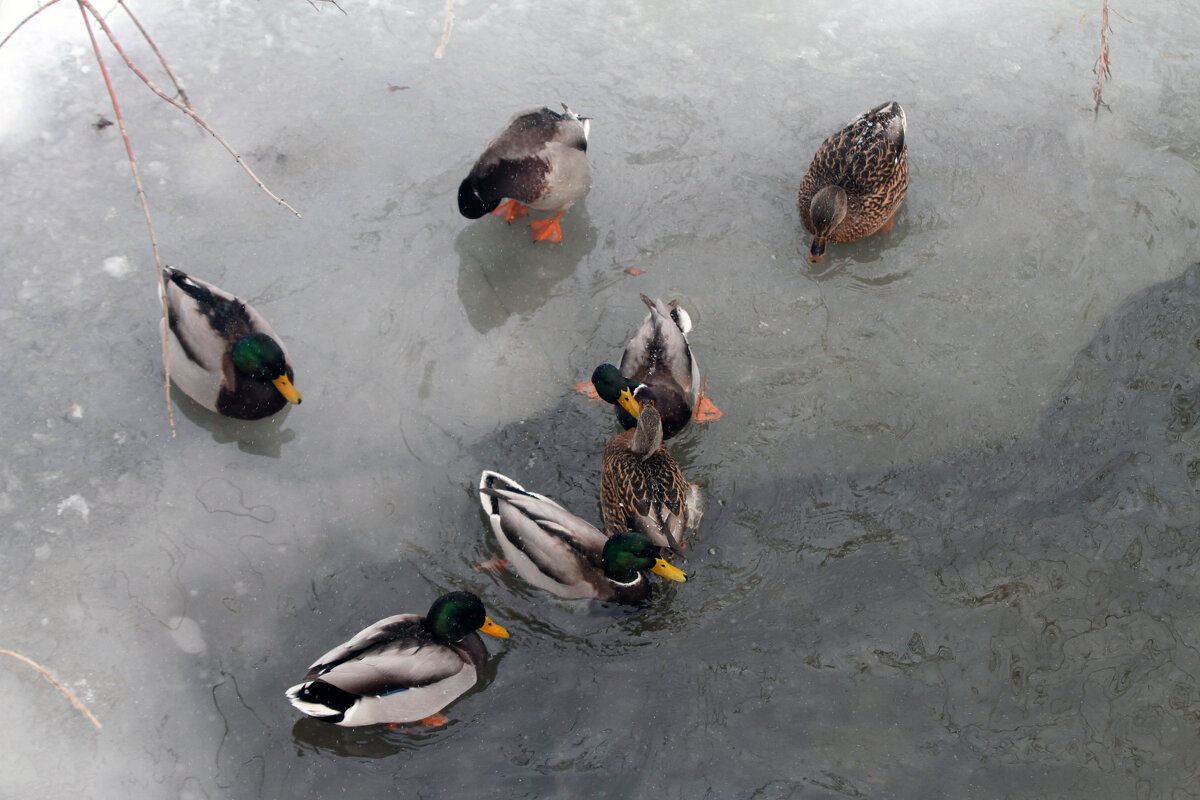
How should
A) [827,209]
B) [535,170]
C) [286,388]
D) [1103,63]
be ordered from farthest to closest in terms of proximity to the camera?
[1103,63] < [535,170] < [827,209] < [286,388]

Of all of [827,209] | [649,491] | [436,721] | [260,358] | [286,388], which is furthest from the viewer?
[827,209]

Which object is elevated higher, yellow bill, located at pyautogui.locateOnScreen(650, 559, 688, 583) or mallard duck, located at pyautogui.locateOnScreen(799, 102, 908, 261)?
mallard duck, located at pyautogui.locateOnScreen(799, 102, 908, 261)

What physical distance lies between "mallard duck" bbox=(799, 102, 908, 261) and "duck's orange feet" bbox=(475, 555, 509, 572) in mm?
2371

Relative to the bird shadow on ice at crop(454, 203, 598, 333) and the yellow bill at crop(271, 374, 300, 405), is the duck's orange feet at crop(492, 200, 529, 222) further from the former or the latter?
the yellow bill at crop(271, 374, 300, 405)

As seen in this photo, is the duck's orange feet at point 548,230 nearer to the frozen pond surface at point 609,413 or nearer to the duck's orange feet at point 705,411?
the frozen pond surface at point 609,413

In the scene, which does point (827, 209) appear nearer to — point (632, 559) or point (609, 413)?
point (609, 413)

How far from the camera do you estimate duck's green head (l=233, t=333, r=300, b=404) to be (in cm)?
405

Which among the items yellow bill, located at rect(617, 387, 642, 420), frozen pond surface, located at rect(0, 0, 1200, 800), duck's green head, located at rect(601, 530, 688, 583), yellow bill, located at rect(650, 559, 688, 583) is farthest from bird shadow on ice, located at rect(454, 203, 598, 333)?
yellow bill, located at rect(650, 559, 688, 583)

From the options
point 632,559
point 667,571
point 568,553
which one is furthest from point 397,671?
point 667,571

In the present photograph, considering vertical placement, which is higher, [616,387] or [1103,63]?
[1103,63]

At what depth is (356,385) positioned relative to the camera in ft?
14.6

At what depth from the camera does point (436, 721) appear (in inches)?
141

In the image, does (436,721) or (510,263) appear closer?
(436,721)

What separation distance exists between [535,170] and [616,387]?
1435 mm
